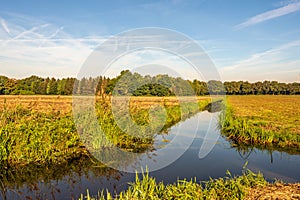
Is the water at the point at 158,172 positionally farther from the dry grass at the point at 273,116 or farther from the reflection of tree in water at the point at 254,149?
the dry grass at the point at 273,116

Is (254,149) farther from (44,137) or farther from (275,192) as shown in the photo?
(44,137)

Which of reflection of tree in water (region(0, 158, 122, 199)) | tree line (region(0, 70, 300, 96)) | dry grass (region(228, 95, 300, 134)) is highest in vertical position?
tree line (region(0, 70, 300, 96))

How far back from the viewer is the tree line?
9930 millimetres

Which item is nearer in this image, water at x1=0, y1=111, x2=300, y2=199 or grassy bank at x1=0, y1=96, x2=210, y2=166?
water at x1=0, y1=111, x2=300, y2=199

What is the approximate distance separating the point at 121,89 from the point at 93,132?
228cm

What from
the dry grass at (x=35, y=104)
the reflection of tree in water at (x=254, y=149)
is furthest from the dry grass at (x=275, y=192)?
the dry grass at (x=35, y=104)

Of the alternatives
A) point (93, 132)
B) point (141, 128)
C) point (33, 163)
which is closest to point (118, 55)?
point (93, 132)

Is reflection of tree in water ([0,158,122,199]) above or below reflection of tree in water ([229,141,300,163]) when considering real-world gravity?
above

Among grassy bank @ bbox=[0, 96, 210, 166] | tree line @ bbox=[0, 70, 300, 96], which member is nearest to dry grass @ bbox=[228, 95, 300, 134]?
tree line @ bbox=[0, 70, 300, 96]

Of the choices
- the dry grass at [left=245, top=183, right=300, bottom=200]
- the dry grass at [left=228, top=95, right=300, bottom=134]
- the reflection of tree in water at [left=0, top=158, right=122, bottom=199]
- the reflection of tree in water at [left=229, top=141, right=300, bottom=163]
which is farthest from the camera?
the dry grass at [left=228, top=95, right=300, bottom=134]

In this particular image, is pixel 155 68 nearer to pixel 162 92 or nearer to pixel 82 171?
pixel 82 171

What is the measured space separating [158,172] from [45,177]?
9.95 ft

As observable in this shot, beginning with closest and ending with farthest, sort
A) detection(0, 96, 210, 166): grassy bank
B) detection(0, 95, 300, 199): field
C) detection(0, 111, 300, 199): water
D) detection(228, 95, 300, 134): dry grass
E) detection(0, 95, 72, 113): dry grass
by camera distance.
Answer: detection(0, 95, 300, 199): field → detection(0, 111, 300, 199): water → detection(0, 96, 210, 166): grassy bank → detection(0, 95, 72, 113): dry grass → detection(228, 95, 300, 134): dry grass

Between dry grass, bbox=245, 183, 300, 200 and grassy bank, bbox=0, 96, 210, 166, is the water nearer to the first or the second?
grassy bank, bbox=0, 96, 210, 166
